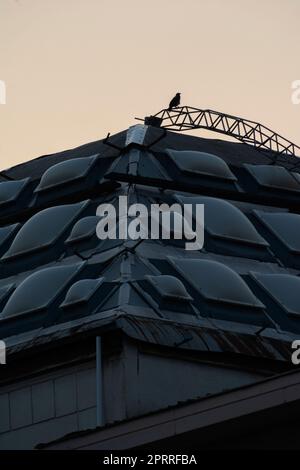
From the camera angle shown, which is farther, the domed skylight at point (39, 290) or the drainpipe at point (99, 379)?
the domed skylight at point (39, 290)

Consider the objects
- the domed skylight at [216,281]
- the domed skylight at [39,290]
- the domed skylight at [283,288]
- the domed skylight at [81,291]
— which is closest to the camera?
the domed skylight at [81,291]

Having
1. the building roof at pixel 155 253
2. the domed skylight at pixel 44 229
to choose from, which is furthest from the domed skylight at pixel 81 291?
the domed skylight at pixel 44 229

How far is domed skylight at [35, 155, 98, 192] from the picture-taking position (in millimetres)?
64938

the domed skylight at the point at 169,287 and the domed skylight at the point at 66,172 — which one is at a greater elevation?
the domed skylight at the point at 66,172

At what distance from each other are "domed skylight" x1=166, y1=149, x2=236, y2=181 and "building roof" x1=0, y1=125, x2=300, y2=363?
0.05m

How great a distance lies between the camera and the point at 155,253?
5688cm

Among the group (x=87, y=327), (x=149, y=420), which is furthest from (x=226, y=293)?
(x=149, y=420)

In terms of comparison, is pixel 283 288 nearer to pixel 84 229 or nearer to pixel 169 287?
pixel 169 287

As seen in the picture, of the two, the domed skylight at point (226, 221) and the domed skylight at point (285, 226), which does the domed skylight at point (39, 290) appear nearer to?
the domed skylight at point (226, 221)

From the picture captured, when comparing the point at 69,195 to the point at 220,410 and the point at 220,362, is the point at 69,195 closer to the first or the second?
the point at 220,362

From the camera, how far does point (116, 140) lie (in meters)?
68.2

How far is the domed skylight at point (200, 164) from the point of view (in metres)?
65.0

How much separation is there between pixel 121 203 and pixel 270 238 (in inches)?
225

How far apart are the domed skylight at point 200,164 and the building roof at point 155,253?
0.05 metres
